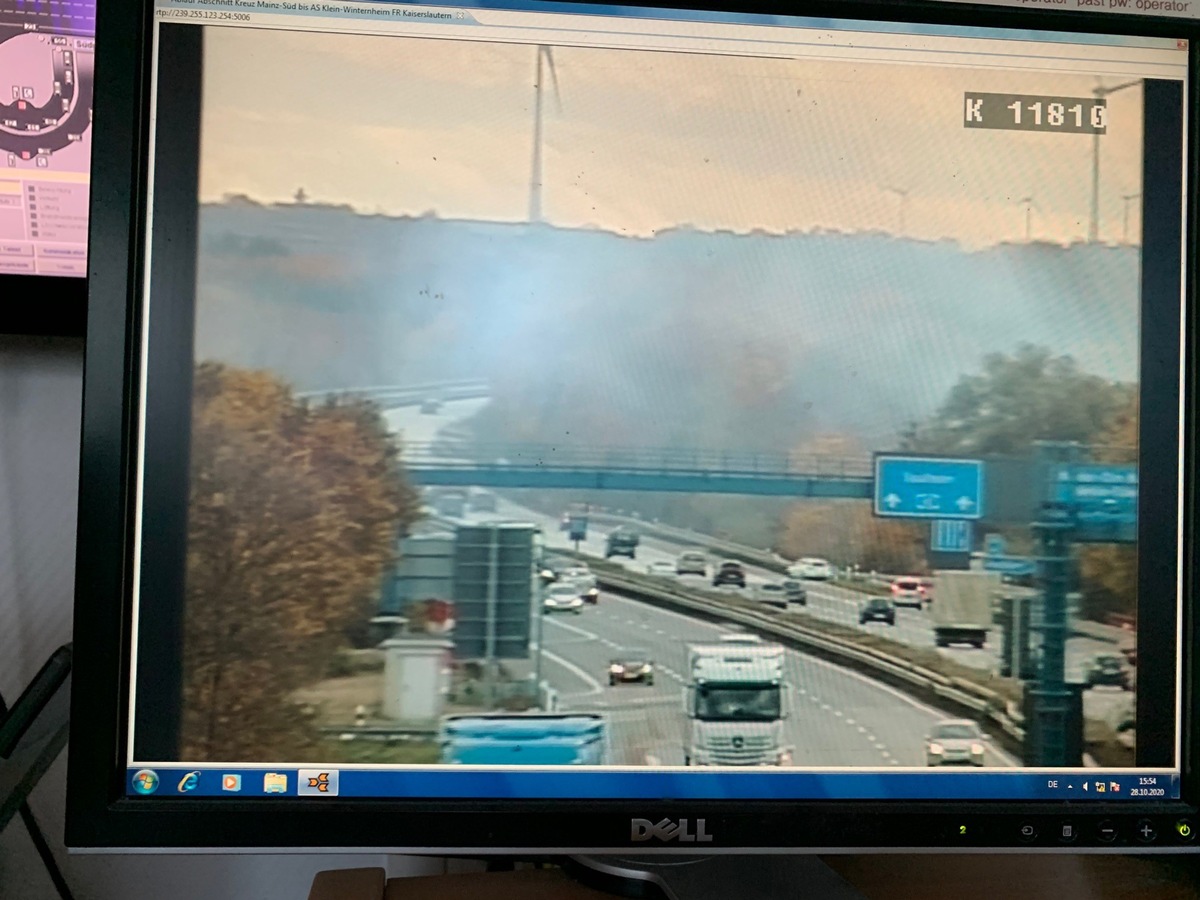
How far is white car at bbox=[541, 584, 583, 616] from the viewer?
0.40 metres

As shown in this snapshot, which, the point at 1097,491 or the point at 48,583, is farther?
the point at 48,583

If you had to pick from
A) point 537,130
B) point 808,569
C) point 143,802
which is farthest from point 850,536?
point 143,802

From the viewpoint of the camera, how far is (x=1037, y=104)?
0.42 m

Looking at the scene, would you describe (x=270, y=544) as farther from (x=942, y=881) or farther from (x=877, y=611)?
(x=942, y=881)

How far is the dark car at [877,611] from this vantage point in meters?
0.41

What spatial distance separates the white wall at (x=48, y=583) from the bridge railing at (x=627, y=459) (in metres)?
0.33

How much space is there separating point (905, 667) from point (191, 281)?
15.4 inches

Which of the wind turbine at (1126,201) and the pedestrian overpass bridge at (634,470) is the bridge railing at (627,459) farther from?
the wind turbine at (1126,201)

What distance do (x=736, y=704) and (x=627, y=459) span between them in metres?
0.13

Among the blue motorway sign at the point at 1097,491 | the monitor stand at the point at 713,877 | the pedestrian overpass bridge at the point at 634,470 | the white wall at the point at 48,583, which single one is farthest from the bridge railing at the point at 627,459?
the white wall at the point at 48,583

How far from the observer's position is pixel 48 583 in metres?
0.57

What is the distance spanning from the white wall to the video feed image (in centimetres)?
26

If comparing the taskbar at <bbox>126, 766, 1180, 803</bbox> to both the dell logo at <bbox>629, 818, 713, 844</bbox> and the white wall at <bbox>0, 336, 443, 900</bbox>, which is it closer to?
the dell logo at <bbox>629, 818, 713, 844</bbox>

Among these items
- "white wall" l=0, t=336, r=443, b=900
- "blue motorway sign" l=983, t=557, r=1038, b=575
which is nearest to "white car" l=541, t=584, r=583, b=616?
"blue motorway sign" l=983, t=557, r=1038, b=575
